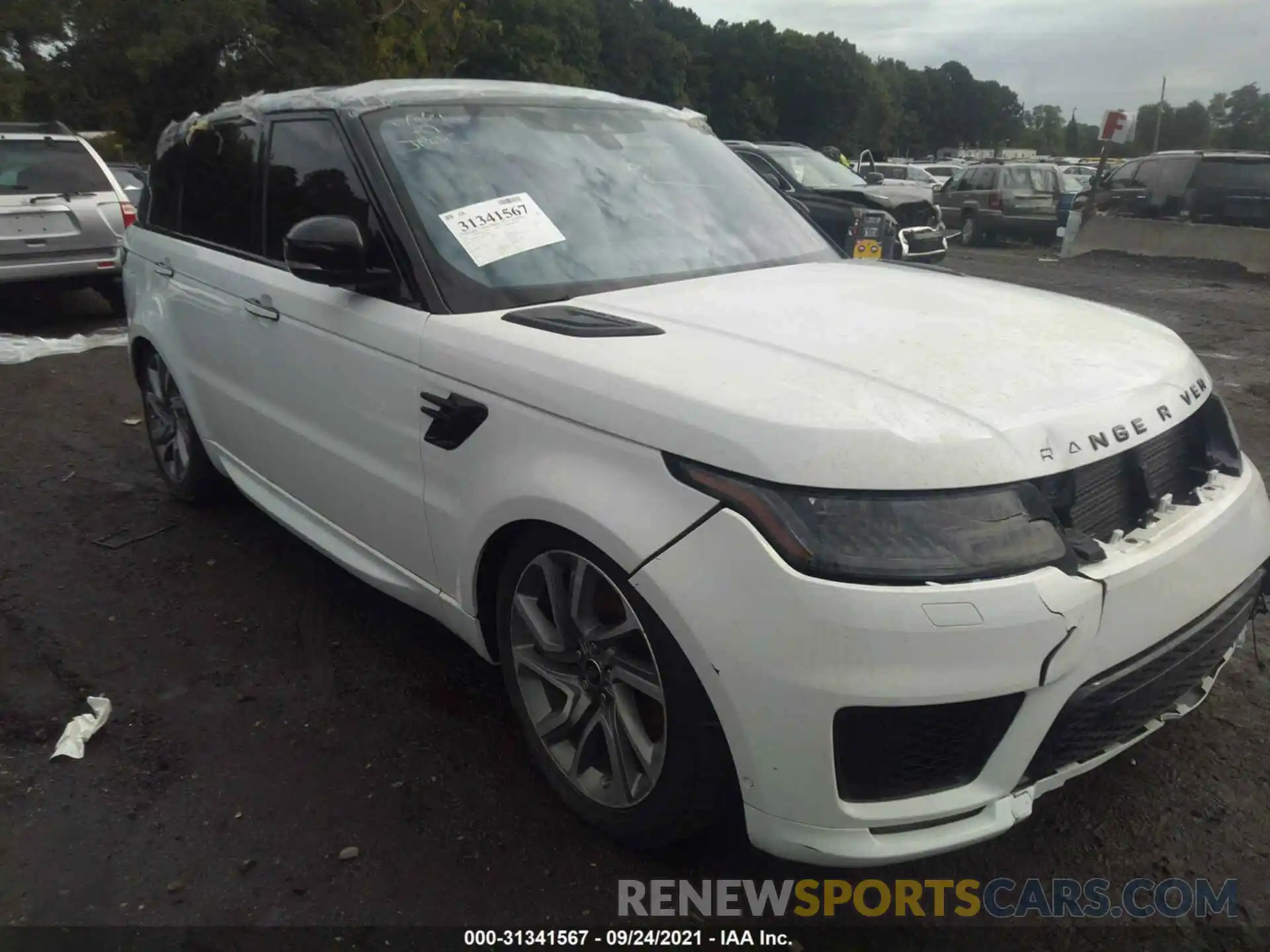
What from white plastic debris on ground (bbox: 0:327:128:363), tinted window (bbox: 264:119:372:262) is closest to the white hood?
tinted window (bbox: 264:119:372:262)

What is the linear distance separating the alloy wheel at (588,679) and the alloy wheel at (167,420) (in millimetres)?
2605

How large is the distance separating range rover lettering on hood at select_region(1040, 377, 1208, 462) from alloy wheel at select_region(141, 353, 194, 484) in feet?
12.2

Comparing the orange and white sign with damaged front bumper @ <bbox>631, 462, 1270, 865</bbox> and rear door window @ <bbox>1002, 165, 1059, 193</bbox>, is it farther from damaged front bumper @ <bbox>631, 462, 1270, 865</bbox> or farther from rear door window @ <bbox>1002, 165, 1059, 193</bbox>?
damaged front bumper @ <bbox>631, 462, 1270, 865</bbox>

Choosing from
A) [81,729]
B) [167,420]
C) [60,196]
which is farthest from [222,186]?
[60,196]

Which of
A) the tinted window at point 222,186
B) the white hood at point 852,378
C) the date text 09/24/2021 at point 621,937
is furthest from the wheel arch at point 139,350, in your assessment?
the date text 09/24/2021 at point 621,937

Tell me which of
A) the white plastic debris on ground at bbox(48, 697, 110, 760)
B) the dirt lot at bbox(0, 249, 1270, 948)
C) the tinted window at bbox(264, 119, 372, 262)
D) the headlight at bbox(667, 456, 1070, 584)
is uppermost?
the tinted window at bbox(264, 119, 372, 262)

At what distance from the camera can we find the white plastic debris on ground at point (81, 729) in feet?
9.55

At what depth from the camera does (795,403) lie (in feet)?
6.49

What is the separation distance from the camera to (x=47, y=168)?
911 cm

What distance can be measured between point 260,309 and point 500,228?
1.12 metres

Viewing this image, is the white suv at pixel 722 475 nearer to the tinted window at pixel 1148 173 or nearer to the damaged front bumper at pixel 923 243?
the damaged front bumper at pixel 923 243

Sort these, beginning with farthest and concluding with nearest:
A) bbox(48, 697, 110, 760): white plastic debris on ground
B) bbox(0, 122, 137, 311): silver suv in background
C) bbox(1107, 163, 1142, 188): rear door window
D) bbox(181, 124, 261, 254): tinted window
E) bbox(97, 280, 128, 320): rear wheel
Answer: bbox(1107, 163, 1142, 188): rear door window
bbox(97, 280, 128, 320): rear wheel
bbox(0, 122, 137, 311): silver suv in background
bbox(181, 124, 261, 254): tinted window
bbox(48, 697, 110, 760): white plastic debris on ground

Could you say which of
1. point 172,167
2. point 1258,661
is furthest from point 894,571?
point 172,167

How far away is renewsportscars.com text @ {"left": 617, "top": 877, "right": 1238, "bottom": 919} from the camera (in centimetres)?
229
